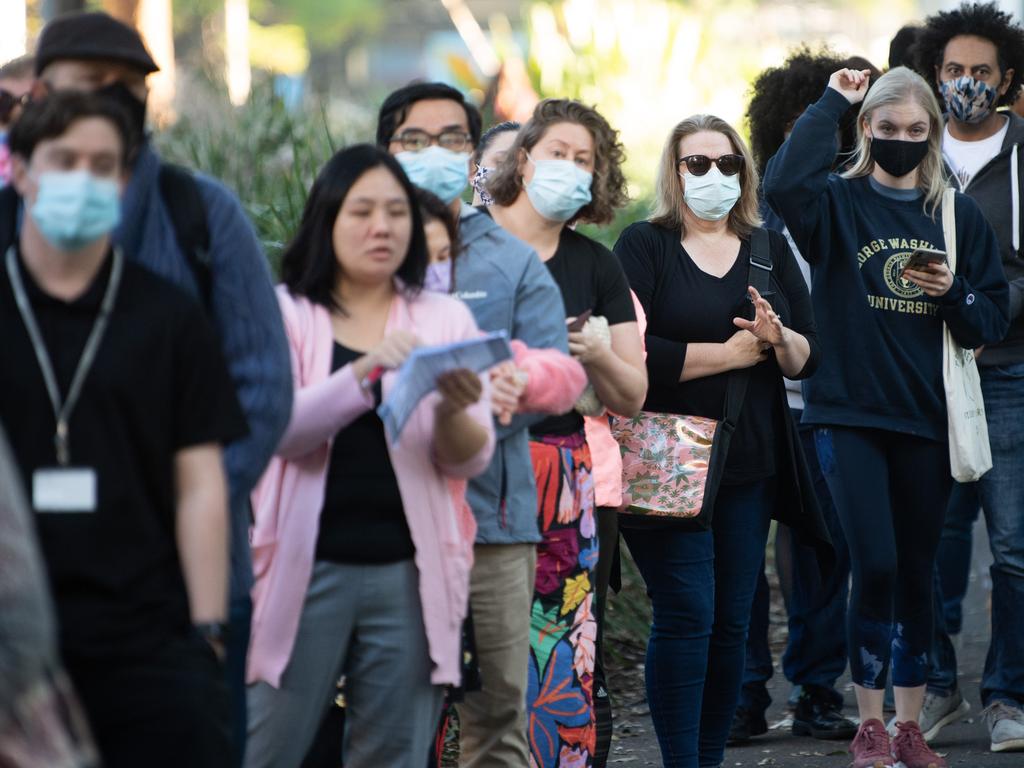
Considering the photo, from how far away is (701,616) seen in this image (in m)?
5.66

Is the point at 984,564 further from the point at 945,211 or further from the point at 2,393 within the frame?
the point at 2,393

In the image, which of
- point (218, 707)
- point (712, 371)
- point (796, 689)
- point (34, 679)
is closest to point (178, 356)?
point (218, 707)

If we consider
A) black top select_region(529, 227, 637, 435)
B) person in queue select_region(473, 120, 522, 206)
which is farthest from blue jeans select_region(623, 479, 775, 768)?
person in queue select_region(473, 120, 522, 206)

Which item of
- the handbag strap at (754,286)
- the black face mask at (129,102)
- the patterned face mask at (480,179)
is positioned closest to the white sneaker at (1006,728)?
the handbag strap at (754,286)

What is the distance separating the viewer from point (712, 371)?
5.80 m

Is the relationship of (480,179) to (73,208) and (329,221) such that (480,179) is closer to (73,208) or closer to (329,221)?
(329,221)

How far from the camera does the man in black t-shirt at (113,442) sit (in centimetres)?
320

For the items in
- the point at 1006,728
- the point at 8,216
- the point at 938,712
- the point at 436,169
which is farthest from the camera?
the point at 938,712

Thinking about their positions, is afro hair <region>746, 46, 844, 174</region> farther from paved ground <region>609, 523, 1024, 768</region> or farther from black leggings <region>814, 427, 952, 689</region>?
paved ground <region>609, 523, 1024, 768</region>

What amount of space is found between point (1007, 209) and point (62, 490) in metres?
4.61

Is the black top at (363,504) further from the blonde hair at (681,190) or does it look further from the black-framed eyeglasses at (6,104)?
the blonde hair at (681,190)

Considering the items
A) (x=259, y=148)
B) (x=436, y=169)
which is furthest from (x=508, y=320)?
(x=259, y=148)

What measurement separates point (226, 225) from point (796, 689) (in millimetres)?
4228

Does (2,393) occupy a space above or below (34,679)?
above
